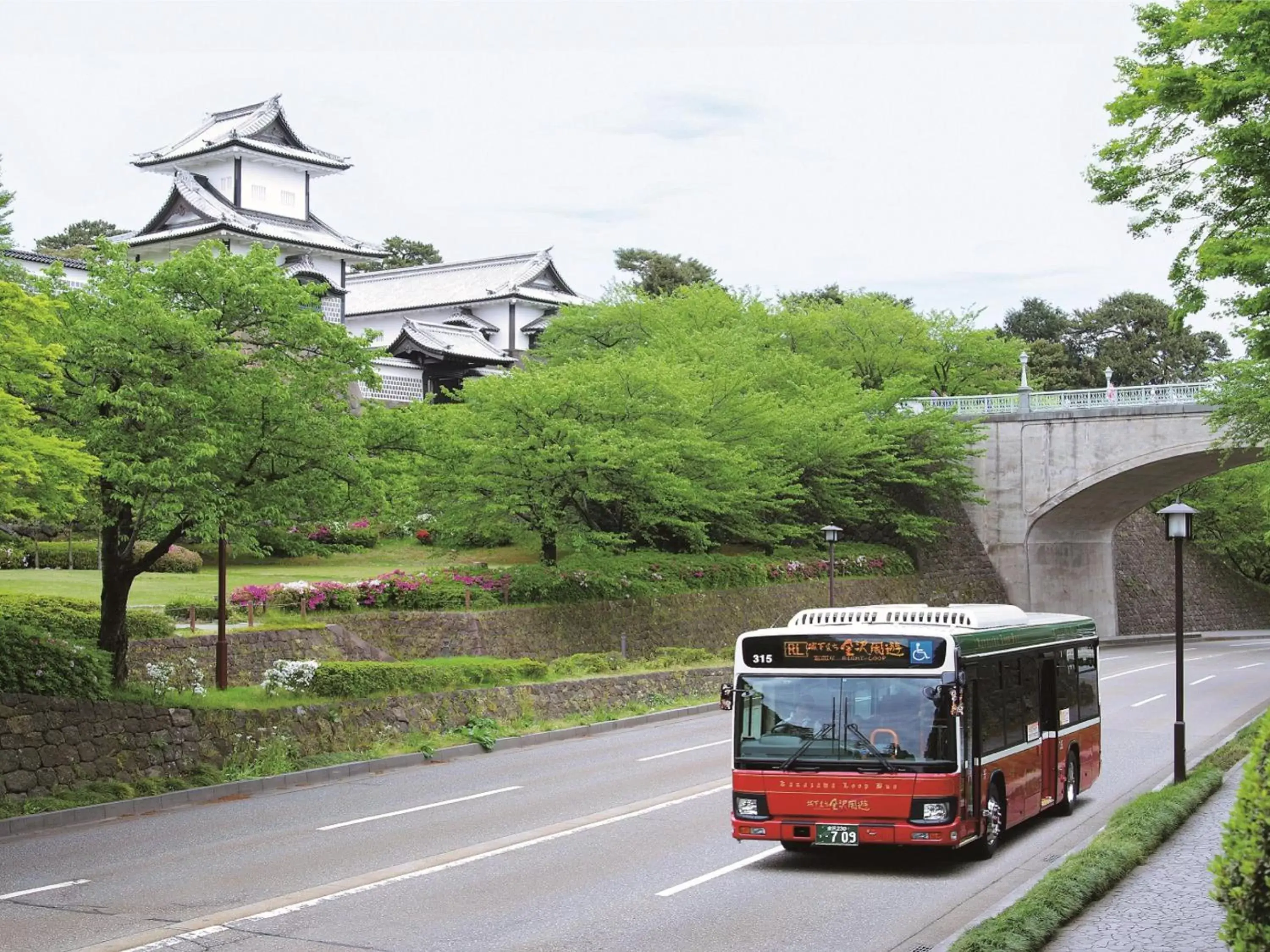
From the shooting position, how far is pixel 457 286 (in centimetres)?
7344

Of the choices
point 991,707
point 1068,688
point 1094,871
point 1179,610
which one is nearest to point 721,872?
point 991,707

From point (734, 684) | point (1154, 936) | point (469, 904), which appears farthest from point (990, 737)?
point (469, 904)

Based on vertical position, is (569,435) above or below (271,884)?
above

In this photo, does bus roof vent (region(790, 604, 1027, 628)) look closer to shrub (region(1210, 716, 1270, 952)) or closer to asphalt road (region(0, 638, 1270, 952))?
asphalt road (region(0, 638, 1270, 952))

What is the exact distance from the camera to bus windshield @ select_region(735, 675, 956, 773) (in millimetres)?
12289

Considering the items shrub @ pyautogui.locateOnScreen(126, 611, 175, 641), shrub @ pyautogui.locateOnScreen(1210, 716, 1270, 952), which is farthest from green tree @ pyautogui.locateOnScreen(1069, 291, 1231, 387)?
shrub @ pyautogui.locateOnScreen(1210, 716, 1270, 952)

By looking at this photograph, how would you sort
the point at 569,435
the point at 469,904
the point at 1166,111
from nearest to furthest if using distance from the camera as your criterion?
the point at 469,904, the point at 1166,111, the point at 569,435

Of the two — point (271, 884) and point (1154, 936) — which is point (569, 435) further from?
point (1154, 936)

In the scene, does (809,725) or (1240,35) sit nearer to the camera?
(809,725)

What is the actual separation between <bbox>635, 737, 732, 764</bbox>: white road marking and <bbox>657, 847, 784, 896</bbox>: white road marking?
25.4 ft

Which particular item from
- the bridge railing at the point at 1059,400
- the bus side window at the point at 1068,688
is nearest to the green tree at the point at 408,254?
the bridge railing at the point at 1059,400

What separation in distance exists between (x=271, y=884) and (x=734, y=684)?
14.9 feet

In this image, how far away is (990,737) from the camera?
43.5 feet

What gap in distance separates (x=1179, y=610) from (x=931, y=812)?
871cm
